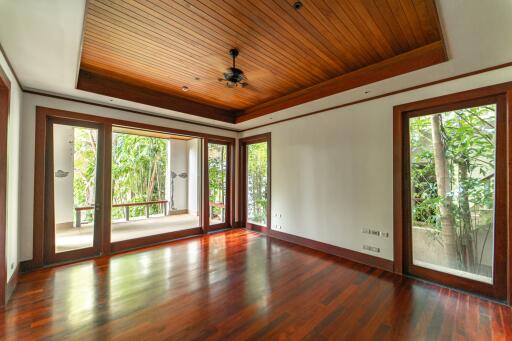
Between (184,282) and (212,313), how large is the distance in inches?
34.5

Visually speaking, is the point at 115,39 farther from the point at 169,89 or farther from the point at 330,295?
the point at 330,295

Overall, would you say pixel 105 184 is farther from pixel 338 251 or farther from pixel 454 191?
pixel 454 191

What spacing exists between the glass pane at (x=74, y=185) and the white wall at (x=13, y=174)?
1.77ft

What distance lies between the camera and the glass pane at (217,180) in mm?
6043

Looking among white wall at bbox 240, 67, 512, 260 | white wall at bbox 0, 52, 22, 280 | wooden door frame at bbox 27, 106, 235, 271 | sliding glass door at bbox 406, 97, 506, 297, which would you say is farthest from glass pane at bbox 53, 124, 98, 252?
sliding glass door at bbox 406, 97, 506, 297

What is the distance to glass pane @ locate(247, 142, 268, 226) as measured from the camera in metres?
5.90

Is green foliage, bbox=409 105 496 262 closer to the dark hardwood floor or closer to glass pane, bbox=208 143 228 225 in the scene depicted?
the dark hardwood floor

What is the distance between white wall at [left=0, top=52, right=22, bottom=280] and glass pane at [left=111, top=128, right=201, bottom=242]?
13.0ft

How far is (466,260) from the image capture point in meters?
2.97

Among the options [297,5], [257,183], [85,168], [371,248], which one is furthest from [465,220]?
[85,168]

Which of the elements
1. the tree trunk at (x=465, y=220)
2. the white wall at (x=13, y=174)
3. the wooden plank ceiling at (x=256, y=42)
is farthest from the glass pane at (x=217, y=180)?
the tree trunk at (x=465, y=220)

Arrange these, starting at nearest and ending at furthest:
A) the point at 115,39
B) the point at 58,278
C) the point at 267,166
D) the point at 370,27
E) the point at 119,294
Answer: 1. the point at 370,27
2. the point at 115,39
3. the point at 119,294
4. the point at 58,278
5. the point at 267,166

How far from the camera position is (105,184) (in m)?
4.19

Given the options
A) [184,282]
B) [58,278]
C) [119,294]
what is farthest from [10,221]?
[184,282]
